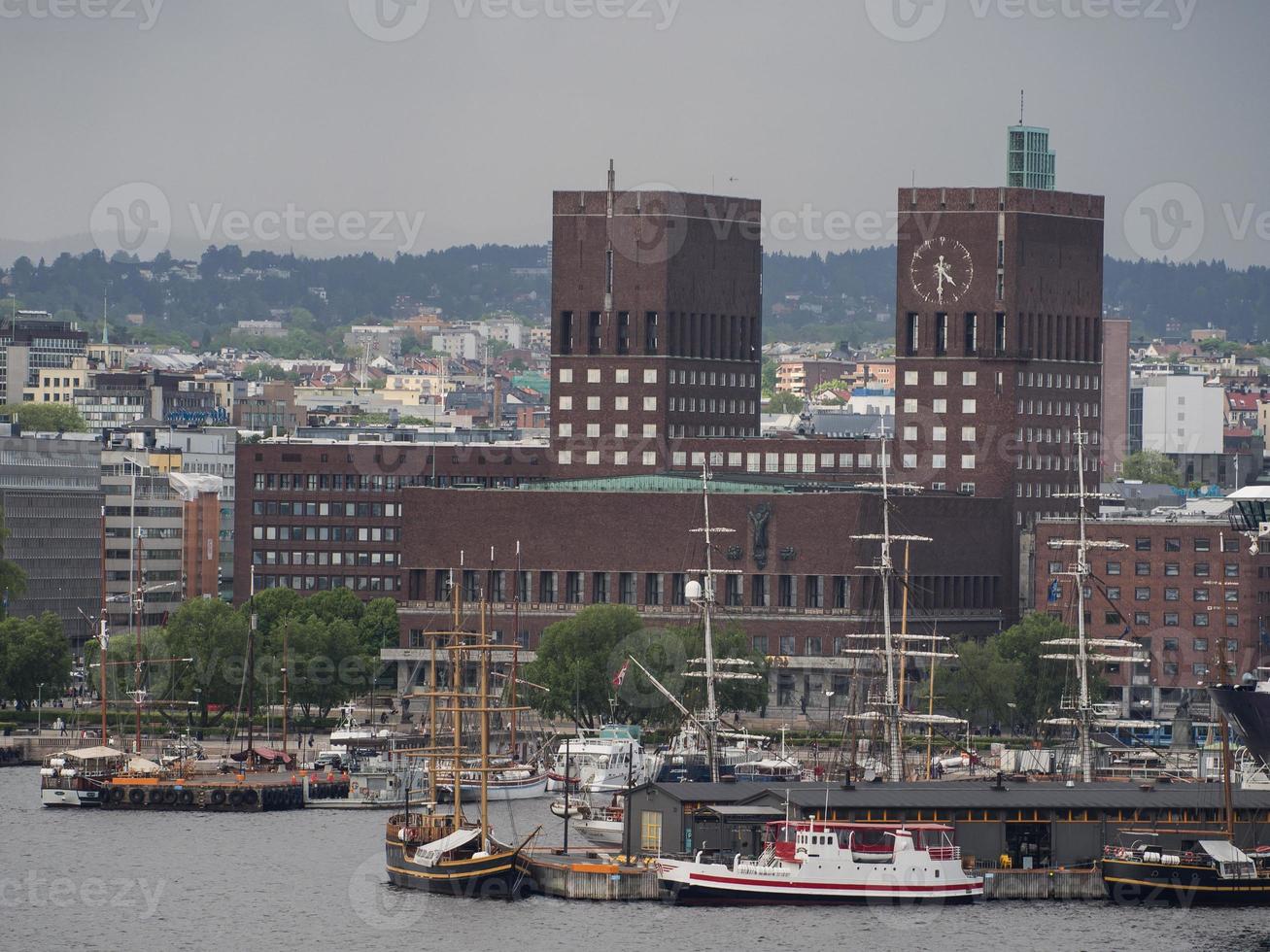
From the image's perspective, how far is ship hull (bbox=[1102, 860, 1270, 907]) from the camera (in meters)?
127

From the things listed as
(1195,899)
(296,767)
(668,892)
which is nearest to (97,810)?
(296,767)

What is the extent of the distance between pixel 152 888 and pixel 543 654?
57.4 meters

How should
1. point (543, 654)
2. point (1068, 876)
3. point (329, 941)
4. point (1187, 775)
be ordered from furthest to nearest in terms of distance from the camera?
1. point (543, 654)
2. point (1187, 775)
3. point (1068, 876)
4. point (329, 941)

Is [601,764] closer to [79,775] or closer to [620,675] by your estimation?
[620,675]

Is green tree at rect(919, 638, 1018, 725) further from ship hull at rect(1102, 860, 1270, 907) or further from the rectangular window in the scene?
ship hull at rect(1102, 860, 1270, 907)

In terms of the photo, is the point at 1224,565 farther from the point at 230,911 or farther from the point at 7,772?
the point at 230,911

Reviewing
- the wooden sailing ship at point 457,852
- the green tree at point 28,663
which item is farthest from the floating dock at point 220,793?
the green tree at point 28,663

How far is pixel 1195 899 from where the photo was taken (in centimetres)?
12706

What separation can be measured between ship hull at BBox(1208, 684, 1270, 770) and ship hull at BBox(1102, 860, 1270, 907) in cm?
1683

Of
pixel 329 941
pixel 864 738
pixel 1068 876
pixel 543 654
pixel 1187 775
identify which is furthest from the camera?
pixel 543 654

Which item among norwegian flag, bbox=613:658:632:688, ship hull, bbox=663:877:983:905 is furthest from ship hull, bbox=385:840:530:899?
norwegian flag, bbox=613:658:632:688

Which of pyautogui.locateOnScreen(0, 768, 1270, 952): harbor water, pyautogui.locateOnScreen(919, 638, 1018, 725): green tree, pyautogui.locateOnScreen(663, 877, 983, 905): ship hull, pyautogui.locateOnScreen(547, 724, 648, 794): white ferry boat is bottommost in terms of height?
pyautogui.locateOnScreen(0, 768, 1270, 952): harbor water

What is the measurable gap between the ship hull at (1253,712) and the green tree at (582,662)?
148 ft

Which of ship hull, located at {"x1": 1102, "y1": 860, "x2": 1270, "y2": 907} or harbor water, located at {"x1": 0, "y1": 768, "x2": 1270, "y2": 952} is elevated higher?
ship hull, located at {"x1": 1102, "y1": 860, "x2": 1270, "y2": 907}
